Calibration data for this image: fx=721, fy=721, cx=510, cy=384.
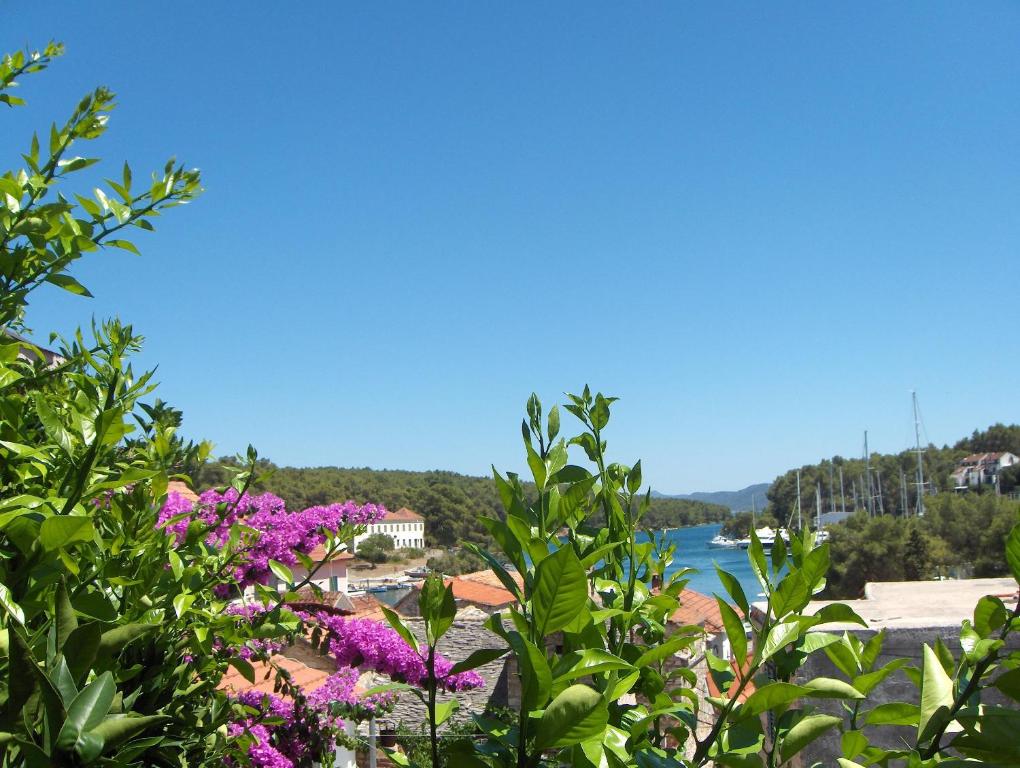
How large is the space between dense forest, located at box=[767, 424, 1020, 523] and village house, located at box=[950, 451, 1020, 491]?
99 centimetres

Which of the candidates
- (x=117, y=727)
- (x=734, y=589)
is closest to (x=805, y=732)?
(x=734, y=589)

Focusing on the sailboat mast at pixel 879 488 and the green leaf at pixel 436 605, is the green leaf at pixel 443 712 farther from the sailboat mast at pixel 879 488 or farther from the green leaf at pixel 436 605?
the sailboat mast at pixel 879 488

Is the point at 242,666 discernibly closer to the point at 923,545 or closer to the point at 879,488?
the point at 923,545

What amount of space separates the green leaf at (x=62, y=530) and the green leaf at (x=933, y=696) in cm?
83

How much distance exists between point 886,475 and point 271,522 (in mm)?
92393

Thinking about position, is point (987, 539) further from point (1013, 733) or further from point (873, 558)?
point (1013, 733)

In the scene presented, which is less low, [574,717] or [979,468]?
[574,717]

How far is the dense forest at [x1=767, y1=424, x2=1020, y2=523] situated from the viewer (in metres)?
74.9

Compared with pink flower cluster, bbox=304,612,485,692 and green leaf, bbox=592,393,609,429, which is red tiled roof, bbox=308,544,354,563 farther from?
green leaf, bbox=592,393,609,429

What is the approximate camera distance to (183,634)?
5.09 ft

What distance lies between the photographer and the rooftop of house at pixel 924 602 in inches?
104

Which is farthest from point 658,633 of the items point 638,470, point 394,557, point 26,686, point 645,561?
point 394,557

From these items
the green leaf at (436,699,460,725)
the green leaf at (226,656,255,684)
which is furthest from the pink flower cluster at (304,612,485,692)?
the green leaf at (436,699,460,725)

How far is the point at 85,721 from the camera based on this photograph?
492mm
